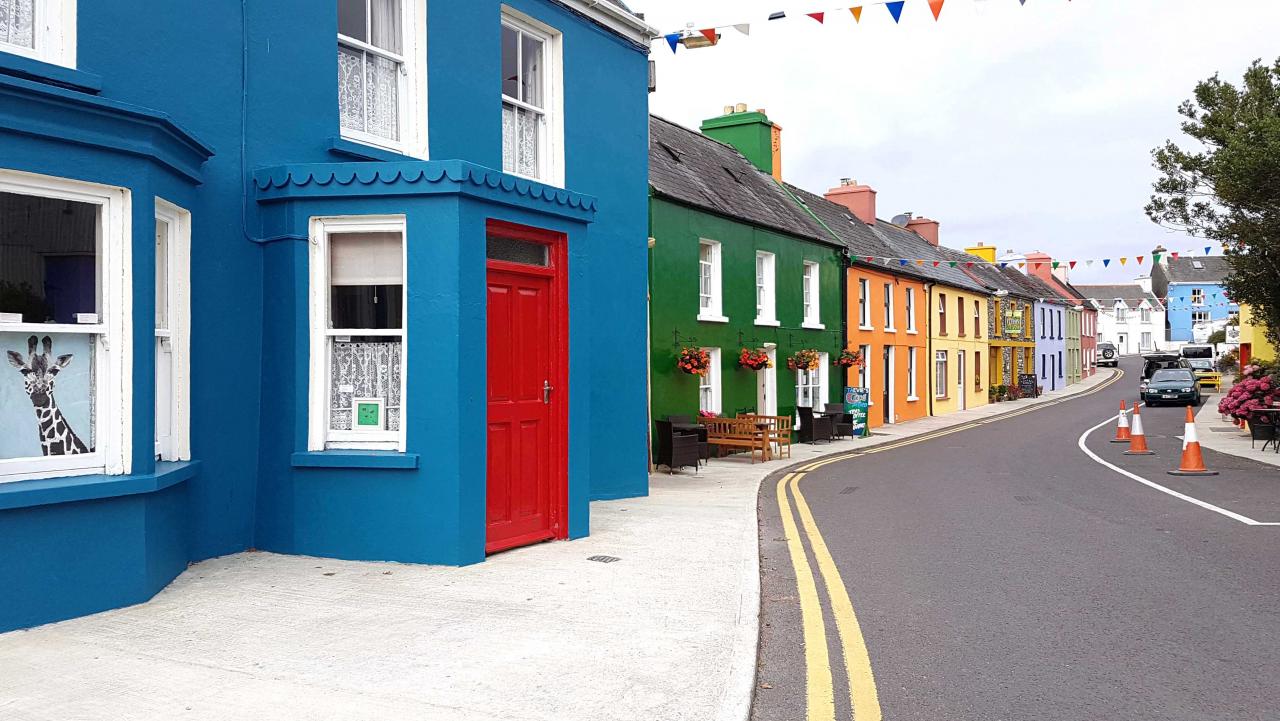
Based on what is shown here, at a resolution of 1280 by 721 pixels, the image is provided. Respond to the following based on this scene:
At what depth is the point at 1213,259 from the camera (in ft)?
312

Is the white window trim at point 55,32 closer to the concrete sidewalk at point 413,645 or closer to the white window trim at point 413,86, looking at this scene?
the white window trim at point 413,86

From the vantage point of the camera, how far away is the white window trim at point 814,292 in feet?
82.6

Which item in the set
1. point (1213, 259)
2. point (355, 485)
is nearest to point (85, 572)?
point (355, 485)

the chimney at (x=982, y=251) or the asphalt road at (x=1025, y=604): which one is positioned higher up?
the chimney at (x=982, y=251)

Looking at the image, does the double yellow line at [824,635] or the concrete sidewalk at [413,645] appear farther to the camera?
the double yellow line at [824,635]

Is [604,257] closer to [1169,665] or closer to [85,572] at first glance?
[85,572]

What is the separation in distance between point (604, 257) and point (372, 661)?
7925 mm

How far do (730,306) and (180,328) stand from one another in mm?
14259

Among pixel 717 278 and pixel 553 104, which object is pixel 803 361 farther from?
pixel 553 104

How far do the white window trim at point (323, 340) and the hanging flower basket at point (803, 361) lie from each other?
16468mm

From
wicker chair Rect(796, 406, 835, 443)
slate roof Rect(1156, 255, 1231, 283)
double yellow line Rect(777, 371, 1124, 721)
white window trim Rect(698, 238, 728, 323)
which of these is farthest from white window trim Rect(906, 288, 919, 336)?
slate roof Rect(1156, 255, 1231, 283)

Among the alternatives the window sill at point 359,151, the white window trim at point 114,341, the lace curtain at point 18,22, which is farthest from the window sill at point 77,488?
the window sill at point 359,151

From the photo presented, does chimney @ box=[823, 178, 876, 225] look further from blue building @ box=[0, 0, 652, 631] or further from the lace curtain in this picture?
the lace curtain

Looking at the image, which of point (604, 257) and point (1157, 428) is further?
point (1157, 428)
